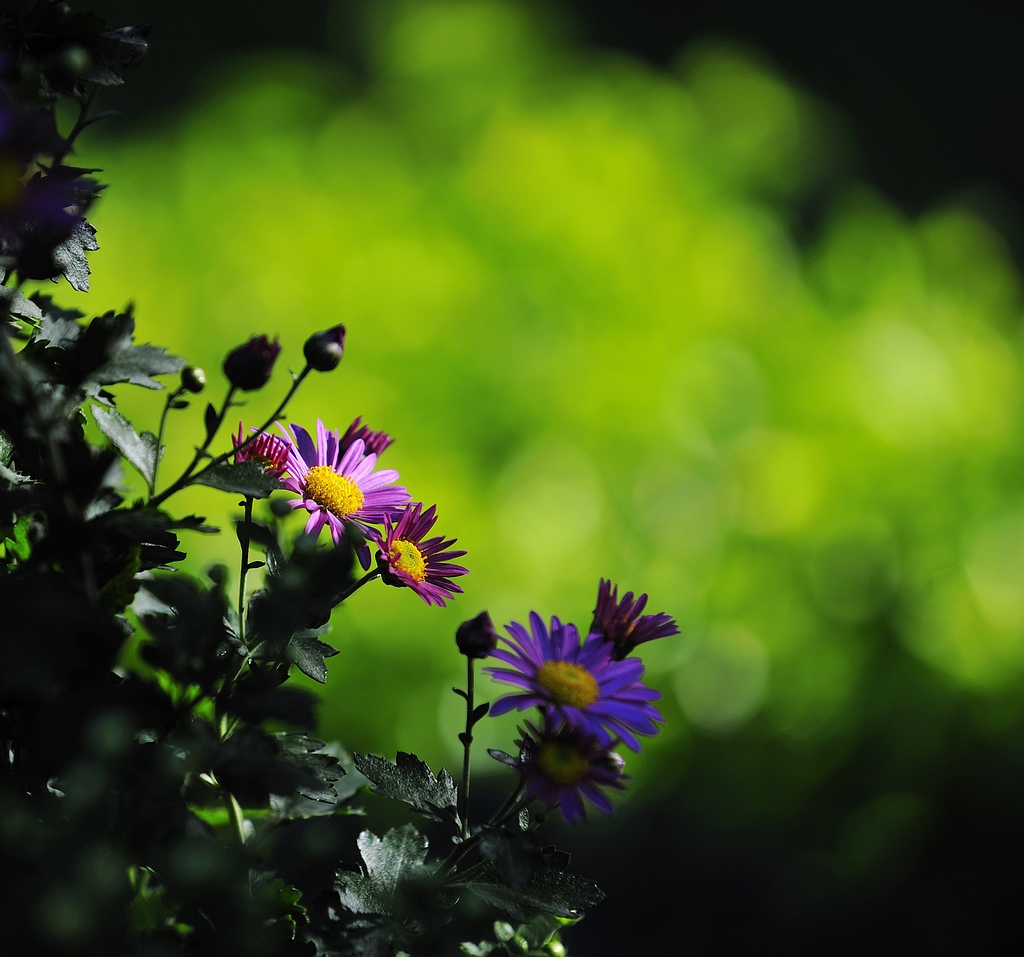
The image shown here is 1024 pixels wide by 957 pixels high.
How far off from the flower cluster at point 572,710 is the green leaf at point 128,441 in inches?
6.5

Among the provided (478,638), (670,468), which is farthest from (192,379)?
(670,468)

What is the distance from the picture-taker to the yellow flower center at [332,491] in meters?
0.48

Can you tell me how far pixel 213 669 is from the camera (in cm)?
38

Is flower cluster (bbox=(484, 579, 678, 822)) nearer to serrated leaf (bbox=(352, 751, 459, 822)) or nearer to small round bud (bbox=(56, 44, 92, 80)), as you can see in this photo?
serrated leaf (bbox=(352, 751, 459, 822))

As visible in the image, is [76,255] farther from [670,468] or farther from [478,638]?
[670,468]

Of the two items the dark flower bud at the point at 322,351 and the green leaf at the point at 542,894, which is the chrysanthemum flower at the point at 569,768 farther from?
the dark flower bud at the point at 322,351

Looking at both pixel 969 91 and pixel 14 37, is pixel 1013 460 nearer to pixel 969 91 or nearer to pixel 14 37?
pixel 14 37

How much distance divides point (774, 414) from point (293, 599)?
5.51 ft

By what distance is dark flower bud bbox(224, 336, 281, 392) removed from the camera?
0.42m

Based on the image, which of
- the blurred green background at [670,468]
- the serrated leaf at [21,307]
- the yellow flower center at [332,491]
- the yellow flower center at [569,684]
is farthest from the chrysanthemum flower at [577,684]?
the blurred green background at [670,468]

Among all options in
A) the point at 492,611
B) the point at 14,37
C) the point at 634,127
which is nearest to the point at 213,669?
the point at 14,37

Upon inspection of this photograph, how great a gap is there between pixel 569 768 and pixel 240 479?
0.17 meters

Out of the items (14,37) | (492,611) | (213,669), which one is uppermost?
(14,37)

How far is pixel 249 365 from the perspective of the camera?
42 centimetres
